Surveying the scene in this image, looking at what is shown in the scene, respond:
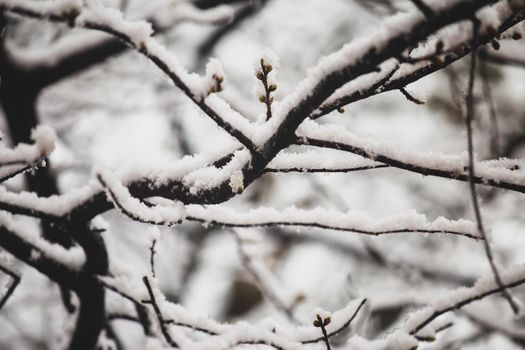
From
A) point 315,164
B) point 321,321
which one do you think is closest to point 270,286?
point 321,321

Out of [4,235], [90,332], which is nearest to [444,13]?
[4,235]

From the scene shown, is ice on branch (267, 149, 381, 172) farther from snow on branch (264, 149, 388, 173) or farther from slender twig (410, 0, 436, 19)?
slender twig (410, 0, 436, 19)

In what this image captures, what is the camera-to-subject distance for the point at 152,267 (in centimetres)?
118

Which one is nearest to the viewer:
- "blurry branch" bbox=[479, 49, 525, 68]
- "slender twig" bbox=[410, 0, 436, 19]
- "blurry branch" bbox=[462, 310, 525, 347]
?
"slender twig" bbox=[410, 0, 436, 19]

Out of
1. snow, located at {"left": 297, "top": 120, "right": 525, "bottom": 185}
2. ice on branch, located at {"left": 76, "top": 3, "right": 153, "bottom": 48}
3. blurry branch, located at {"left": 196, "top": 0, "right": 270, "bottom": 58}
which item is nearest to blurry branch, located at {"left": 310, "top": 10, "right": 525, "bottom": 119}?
snow, located at {"left": 297, "top": 120, "right": 525, "bottom": 185}


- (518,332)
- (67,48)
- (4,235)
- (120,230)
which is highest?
(120,230)

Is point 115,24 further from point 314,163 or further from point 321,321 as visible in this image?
point 321,321

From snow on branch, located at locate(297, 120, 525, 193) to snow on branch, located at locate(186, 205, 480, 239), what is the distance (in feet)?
0.62

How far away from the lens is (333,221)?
3.48 ft

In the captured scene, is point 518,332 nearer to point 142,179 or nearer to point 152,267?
point 152,267

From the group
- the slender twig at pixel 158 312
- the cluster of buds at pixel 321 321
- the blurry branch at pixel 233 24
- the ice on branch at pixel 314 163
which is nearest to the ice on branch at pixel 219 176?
the ice on branch at pixel 314 163

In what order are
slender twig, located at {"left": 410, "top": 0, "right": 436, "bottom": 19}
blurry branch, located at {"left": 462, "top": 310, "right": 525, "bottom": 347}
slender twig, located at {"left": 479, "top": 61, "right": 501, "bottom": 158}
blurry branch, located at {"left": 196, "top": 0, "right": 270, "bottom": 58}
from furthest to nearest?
blurry branch, located at {"left": 196, "top": 0, "right": 270, "bottom": 58}, blurry branch, located at {"left": 462, "top": 310, "right": 525, "bottom": 347}, slender twig, located at {"left": 479, "top": 61, "right": 501, "bottom": 158}, slender twig, located at {"left": 410, "top": 0, "right": 436, "bottom": 19}

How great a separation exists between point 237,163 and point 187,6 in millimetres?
1943

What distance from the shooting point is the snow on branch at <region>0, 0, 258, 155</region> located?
0.72 m
